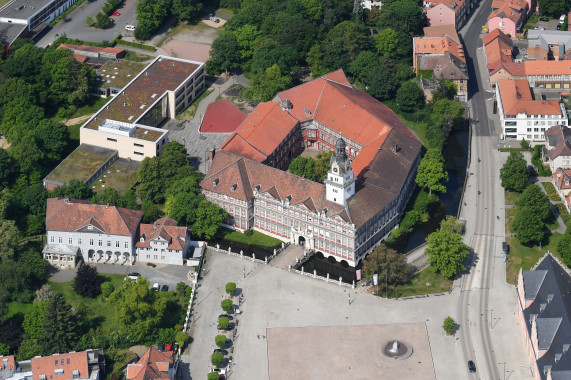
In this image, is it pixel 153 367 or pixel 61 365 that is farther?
pixel 61 365

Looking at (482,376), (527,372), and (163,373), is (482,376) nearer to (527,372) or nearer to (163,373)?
(527,372)

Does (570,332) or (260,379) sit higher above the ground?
(570,332)

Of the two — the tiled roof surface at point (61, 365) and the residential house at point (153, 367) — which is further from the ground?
the residential house at point (153, 367)

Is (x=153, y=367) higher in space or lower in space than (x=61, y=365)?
higher

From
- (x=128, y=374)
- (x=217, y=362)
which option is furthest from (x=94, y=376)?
(x=217, y=362)
